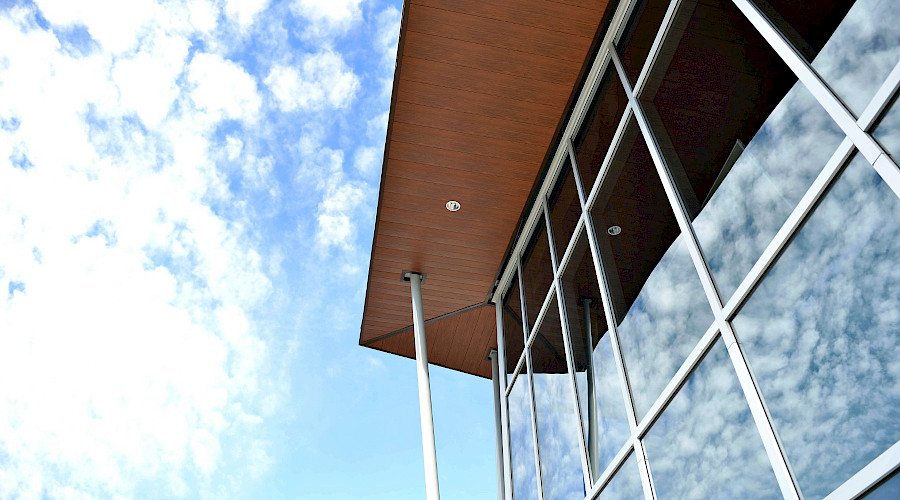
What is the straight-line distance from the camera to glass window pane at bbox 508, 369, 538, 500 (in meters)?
7.26

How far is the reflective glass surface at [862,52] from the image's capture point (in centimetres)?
283

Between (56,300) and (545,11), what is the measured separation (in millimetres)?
59793

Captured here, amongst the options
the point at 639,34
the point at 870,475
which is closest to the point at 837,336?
the point at 870,475

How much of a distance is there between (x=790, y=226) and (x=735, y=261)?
1.73ft

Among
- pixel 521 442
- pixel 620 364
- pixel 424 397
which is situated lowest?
pixel 620 364

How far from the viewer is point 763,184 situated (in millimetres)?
3574

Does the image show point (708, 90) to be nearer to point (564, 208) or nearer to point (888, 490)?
point (888, 490)

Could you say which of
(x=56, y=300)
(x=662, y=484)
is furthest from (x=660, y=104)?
(x=56, y=300)

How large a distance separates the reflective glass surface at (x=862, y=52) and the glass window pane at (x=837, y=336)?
29 cm

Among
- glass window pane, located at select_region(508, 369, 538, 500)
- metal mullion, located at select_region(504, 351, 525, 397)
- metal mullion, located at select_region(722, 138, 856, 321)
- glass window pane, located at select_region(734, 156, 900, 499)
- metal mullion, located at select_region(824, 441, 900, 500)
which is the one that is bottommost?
metal mullion, located at select_region(824, 441, 900, 500)

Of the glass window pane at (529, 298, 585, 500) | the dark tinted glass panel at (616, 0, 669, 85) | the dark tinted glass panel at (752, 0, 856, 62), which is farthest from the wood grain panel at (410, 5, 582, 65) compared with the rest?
the dark tinted glass panel at (752, 0, 856, 62)

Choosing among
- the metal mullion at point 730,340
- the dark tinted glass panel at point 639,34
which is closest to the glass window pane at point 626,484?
the metal mullion at point 730,340

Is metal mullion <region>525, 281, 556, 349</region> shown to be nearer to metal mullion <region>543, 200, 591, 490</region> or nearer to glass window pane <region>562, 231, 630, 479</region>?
metal mullion <region>543, 200, 591, 490</region>

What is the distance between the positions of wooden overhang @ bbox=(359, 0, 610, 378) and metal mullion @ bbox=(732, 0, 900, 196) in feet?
8.13
